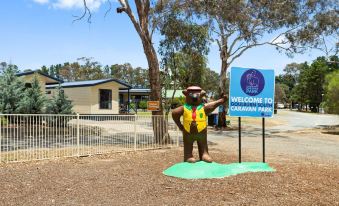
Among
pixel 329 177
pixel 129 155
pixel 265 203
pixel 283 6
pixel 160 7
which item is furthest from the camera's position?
pixel 283 6

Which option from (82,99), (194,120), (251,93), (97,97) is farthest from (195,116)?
(82,99)

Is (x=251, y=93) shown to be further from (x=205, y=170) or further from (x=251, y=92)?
(x=205, y=170)

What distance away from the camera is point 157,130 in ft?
45.9

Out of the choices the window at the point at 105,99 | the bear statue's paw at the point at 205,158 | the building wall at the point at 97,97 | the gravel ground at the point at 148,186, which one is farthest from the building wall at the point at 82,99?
the bear statue's paw at the point at 205,158

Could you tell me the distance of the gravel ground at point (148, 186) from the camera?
654cm

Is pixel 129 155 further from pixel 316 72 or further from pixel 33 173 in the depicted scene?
pixel 316 72

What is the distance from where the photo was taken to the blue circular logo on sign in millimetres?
9438

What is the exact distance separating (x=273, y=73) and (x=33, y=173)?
5.89m

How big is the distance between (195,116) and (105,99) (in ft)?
89.6

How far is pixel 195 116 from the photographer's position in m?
8.77

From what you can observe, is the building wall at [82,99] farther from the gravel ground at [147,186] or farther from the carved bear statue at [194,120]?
the carved bear statue at [194,120]

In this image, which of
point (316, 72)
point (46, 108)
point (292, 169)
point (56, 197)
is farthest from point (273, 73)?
point (316, 72)

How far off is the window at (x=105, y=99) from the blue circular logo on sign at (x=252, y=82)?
26.4 metres

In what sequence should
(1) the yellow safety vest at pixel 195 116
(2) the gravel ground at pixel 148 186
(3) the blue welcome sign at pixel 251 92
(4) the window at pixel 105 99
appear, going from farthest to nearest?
(4) the window at pixel 105 99 → (3) the blue welcome sign at pixel 251 92 → (1) the yellow safety vest at pixel 195 116 → (2) the gravel ground at pixel 148 186
